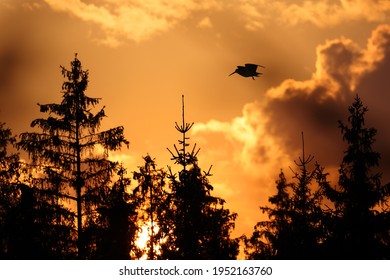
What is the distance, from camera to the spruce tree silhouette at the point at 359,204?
24875 millimetres

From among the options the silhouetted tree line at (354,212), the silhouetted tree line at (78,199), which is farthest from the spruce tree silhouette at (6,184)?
the silhouetted tree line at (354,212)

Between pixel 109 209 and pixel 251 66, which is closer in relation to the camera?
pixel 251 66

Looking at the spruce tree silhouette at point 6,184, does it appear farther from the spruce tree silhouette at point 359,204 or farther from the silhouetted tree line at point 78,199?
the spruce tree silhouette at point 359,204

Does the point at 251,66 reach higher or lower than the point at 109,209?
higher

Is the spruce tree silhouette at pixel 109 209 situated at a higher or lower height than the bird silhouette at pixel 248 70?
lower

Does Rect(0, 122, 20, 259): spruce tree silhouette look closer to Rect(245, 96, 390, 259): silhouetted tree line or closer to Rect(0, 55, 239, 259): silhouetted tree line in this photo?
Rect(0, 55, 239, 259): silhouetted tree line

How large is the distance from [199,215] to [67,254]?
214 inches

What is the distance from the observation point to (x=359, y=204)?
82.4 ft

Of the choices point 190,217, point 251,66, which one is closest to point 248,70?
point 251,66

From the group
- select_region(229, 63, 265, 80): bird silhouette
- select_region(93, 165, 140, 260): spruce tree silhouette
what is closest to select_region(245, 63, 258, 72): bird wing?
select_region(229, 63, 265, 80): bird silhouette

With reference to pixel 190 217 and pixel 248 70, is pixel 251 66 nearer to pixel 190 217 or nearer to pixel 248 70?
pixel 248 70

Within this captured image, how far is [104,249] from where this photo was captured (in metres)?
28.6

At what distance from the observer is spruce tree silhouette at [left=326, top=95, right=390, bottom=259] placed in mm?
24875
